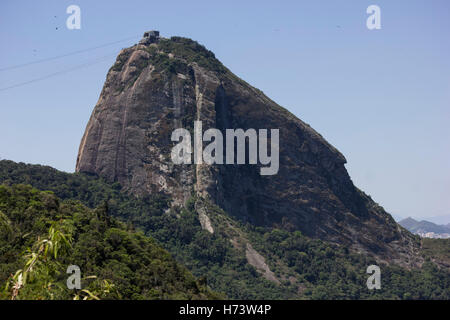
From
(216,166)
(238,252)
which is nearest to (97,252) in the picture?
(238,252)

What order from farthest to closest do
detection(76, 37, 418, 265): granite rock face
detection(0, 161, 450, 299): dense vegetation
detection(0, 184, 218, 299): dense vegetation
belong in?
detection(76, 37, 418, 265): granite rock face < detection(0, 161, 450, 299): dense vegetation < detection(0, 184, 218, 299): dense vegetation

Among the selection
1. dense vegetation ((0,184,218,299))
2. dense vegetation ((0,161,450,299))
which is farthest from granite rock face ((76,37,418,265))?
dense vegetation ((0,184,218,299))

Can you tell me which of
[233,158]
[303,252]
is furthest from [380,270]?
[233,158]

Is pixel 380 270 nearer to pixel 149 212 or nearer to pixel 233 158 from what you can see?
pixel 233 158

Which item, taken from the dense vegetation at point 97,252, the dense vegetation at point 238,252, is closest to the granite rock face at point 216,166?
the dense vegetation at point 238,252

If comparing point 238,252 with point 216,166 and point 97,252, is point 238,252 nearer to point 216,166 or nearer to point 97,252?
point 216,166

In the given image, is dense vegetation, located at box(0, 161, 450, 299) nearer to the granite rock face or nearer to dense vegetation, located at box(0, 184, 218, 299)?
the granite rock face
